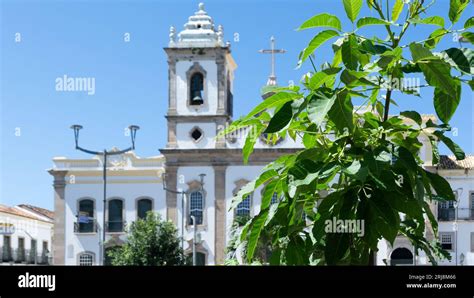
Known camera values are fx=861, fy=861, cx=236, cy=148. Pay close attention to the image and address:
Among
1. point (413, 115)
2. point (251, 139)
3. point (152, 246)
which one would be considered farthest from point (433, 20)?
point (152, 246)

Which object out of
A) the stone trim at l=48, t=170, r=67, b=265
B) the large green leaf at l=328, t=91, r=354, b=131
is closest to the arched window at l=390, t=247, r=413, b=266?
the large green leaf at l=328, t=91, r=354, b=131

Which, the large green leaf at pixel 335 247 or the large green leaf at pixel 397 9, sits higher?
the large green leaf at pixel 397 9

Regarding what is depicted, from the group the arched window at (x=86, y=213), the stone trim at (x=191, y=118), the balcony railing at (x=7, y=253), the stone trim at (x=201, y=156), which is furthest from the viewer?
the arched window at (x=86, y=213)

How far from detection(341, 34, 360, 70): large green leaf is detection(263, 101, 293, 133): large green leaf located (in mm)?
205

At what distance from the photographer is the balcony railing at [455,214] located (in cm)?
3738

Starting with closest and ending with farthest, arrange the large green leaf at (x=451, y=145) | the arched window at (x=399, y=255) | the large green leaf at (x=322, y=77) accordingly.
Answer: the large green leaf at (x=322, y=77)
the large green leaf at (x=451, y=145)
the arched window at (x=399, y=255)

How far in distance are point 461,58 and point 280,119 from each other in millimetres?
508

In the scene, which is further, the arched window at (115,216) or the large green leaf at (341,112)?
the arched window at (115,216)

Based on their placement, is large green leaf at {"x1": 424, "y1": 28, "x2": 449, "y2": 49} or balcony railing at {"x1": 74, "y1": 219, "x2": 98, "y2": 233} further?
balcony railing at {"x1": 74, "y1": 219, "x2": 98, "y2": 233}

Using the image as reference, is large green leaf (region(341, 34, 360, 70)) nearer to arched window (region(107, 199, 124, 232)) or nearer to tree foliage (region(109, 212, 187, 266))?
tree foliage (region(109, 212, 187, 266))

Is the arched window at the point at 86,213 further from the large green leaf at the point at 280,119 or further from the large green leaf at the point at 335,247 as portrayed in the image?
the large green leaf at the point at 280,119

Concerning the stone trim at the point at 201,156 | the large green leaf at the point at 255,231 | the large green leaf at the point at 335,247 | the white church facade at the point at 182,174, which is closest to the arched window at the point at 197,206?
the white church facade at the point at 182,174

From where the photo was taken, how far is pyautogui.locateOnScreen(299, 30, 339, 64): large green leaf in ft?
7.86

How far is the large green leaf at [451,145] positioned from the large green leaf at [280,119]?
0.52 meters
